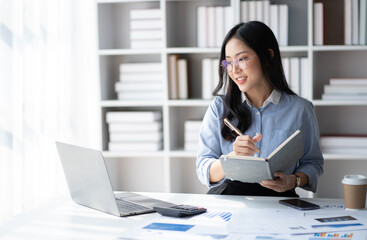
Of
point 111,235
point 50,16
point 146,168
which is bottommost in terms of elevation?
point 146,168

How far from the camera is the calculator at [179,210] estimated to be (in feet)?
5.43

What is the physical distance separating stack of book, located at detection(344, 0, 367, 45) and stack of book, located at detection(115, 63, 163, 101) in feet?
4.01

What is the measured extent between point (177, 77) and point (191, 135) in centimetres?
41

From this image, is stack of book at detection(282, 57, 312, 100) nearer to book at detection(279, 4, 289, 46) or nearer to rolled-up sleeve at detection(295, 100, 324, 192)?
book at detection(279, 4, 289, 46)

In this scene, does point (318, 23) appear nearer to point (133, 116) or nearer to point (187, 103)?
point (187, 103)

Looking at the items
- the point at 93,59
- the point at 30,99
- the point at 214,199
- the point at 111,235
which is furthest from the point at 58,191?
the point at 111,235

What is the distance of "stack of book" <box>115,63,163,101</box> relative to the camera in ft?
11.2

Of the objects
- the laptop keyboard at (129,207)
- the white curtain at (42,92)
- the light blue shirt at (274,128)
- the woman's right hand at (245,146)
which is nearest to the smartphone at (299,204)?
the woman's right hand at (245,146)

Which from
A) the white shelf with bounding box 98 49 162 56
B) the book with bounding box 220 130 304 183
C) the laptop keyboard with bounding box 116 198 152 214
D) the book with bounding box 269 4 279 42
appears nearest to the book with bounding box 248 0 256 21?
the book with bounding box 269 4 279 42

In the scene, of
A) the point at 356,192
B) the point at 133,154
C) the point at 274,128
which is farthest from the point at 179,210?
the point at 133,154

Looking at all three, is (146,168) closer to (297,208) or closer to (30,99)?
(30,99)

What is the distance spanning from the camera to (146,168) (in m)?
3.79

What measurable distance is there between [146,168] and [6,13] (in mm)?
1702

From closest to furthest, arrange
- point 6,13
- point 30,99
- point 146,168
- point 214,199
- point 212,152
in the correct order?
point 214,199, point 212,152, point 6,13, point 30,99, point 146,168
